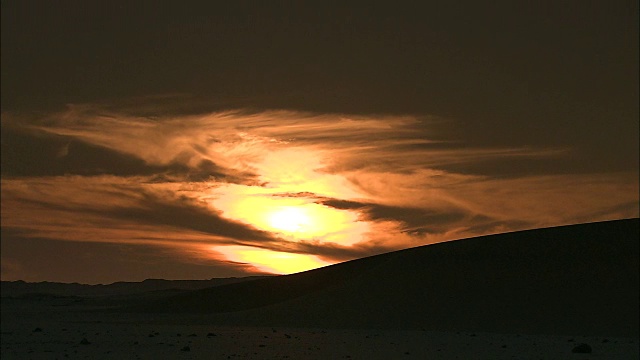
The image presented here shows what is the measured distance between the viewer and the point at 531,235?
2301 inches

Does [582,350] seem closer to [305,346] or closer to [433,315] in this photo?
[305,346]

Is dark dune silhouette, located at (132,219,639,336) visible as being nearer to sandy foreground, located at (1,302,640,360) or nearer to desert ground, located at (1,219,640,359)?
desert ground, located at (1,219,640,359)

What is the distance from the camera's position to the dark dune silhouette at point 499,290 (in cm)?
4247

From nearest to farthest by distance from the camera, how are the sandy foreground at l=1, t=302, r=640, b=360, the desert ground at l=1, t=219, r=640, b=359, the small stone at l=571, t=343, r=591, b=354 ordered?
1. the sandy foreground at l=1, t=302, r=640, b=360
2. the small stone at l=571, t=343, r=591, b=354
3. the desert ground at l=1, t=219, r=640, b=359

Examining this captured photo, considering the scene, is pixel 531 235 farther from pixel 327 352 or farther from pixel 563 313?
pixel 327 352

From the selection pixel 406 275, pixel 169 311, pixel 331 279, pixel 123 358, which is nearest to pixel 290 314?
pixel 406 275

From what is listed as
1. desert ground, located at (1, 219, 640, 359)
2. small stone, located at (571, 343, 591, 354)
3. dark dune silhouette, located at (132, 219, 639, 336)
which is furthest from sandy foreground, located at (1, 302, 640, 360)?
dark dune silhouette, located at (132, 219, 639, 336)

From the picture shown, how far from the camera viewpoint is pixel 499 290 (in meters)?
47.9

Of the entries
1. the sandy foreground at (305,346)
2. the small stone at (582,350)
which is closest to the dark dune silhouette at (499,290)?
the sandy foreground at (305,346)

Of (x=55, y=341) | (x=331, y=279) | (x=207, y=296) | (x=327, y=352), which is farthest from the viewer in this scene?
(x=207, y=296)

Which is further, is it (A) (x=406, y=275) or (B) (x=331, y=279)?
(B) (x=331, y=279)

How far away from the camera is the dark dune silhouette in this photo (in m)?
42.5

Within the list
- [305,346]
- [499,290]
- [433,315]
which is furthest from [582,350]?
[499,290]

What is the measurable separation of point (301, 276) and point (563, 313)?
32.1 m
